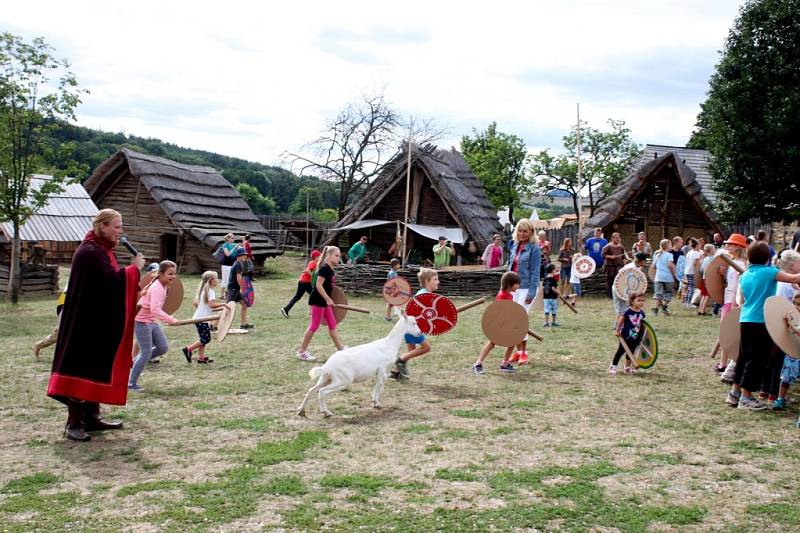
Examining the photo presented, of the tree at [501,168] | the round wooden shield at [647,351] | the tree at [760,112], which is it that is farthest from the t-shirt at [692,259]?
the tree at [501,168]

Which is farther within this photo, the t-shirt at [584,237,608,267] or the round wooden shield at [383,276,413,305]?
the t-shirt at [584,237,608,267]

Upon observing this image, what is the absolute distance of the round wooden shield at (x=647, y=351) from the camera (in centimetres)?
967

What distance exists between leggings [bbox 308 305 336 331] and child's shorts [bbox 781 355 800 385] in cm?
576

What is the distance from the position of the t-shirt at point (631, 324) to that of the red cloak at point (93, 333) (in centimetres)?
621

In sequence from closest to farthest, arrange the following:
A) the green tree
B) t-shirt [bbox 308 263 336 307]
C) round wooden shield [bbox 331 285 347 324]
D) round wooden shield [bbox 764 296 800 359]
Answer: round wooden shield [bbox 764 296 800 359]
t-shirt [bbox 308 263 336 307]
round wooden shield [bbox 331 285 347 324]
the green tree

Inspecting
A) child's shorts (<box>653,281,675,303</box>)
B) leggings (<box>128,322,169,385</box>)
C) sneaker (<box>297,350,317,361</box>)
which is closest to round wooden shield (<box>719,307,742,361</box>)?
sneaker (<box>297,350,317,361</box>)

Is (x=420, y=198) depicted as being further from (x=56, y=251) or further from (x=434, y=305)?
(x=434, y=305)

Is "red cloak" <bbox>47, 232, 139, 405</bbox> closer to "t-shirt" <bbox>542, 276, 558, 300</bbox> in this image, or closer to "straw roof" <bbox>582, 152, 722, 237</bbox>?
"t-shirt" <bbox>542, 276, 558, 300</bbox>

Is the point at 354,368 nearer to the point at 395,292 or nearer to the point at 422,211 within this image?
the point at 395,292

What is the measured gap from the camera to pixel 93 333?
661 centimetres

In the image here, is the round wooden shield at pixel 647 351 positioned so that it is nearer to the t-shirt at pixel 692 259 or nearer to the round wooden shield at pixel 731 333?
the round wooden shield at pixel 731 333

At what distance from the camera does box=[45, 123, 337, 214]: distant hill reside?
2265 inches

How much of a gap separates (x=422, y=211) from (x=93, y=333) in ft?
76.0

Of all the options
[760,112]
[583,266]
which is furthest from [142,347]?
[760,112]
